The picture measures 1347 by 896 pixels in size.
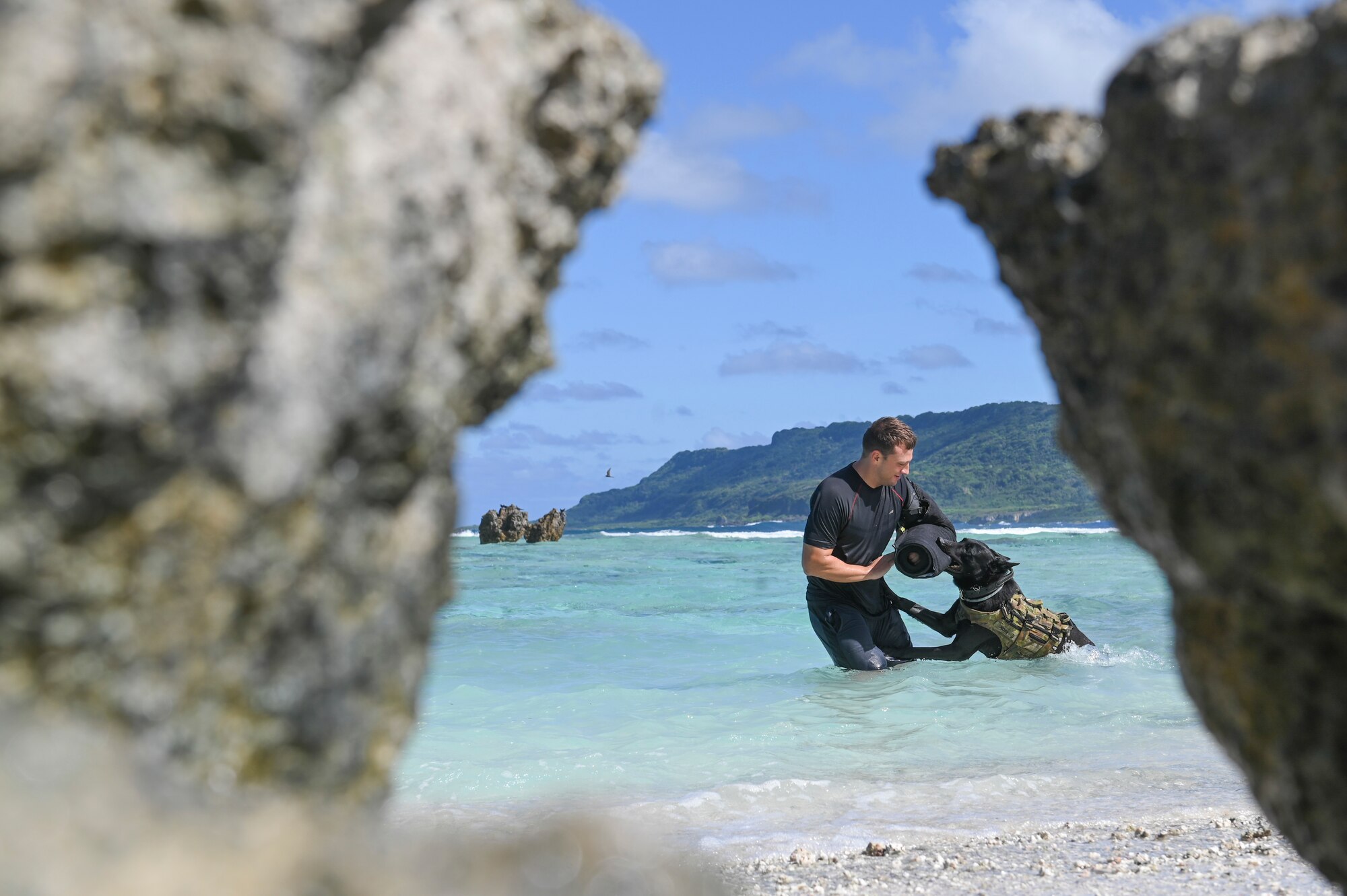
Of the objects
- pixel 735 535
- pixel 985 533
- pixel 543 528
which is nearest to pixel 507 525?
pixel 543 528

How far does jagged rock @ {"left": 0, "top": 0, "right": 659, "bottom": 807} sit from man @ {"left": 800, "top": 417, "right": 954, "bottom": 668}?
692 cm

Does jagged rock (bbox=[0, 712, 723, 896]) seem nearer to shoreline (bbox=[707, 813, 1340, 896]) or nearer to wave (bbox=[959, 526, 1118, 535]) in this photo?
shoreline (bbox=[707, 813, 1340, 896])

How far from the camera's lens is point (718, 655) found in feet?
37.0

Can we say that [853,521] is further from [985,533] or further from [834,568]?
[985,533]

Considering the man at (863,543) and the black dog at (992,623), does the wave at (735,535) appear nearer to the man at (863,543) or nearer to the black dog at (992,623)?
the black dog at (992,623)

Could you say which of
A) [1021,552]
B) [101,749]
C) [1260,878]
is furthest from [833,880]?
[1021,552]

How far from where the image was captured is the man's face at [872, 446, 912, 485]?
830 cm

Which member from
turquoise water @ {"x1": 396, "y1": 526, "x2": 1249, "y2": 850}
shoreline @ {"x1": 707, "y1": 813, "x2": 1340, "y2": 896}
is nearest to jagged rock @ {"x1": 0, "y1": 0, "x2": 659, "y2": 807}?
turquoise water @ {"x1": 396, "y1": 526, "x2": 1249, "y2": 850}

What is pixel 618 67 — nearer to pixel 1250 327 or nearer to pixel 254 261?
pixel 254 261

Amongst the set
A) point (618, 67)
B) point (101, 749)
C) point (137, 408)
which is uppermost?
point (618, 67)

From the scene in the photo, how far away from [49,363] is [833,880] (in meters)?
3.80

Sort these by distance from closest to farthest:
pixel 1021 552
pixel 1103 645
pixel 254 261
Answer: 1. pixel 254 261
2. pixel 1103 645
3. pixel 1021 552

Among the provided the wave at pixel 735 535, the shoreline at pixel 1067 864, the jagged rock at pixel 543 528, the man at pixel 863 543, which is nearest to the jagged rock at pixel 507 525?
the jagged rock at pixel 543 528

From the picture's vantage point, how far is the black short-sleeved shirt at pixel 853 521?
8.48 m
